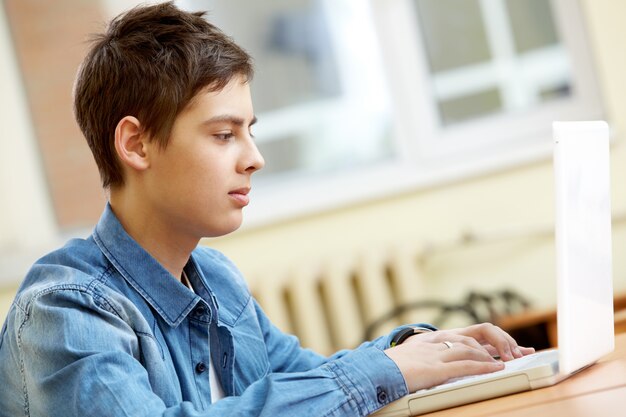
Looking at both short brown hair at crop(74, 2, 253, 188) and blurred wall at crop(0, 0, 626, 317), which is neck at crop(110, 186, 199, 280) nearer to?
short brown hair at crop(74, 2, 253, 188)

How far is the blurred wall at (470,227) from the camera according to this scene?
3658 millimetres

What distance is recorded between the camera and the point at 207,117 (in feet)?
4.14

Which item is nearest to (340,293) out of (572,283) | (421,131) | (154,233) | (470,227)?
(470,227)

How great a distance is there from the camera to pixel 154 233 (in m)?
1.30

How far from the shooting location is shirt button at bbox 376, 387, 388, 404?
1.06m

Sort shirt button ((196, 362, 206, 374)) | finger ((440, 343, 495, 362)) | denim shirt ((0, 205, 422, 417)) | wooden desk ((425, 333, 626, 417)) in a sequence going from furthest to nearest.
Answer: shirt button ((196, 362, 206, 374)), finger ((440, 343, 495, 362)), denim shirt ((0, 205, 422, 417)), wooden desk ((425, 333, 626, 417))

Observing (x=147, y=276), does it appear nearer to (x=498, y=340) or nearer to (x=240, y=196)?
(x=240, y=196)

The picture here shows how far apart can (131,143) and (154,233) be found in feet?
0.39

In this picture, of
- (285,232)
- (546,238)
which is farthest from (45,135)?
(546,238)

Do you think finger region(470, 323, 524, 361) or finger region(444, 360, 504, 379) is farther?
finger region(470, 323, 524, 361)

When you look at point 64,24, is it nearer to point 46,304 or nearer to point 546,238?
point 546,238

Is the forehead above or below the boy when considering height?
above

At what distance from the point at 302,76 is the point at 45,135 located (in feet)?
3.22

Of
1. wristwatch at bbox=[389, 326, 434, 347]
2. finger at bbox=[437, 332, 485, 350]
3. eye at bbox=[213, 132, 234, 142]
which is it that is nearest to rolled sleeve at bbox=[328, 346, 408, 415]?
finger at bbox=[437, 332, 485, 350]
